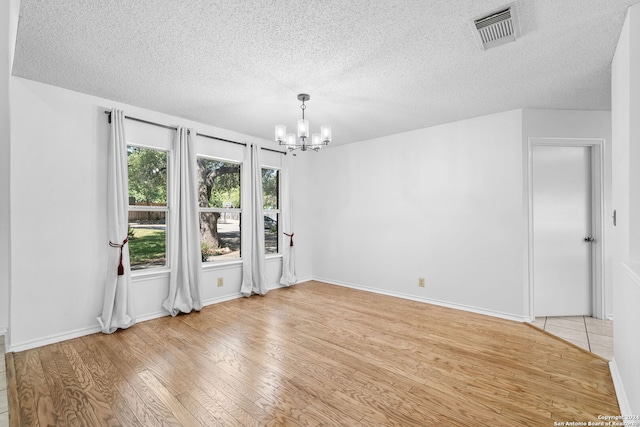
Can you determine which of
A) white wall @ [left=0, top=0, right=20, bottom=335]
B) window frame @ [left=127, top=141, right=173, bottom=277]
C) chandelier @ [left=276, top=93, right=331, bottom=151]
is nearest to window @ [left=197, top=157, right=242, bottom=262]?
window frame @ [left=127, top=141, right=173, bottom=277]

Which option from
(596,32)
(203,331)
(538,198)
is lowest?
(203,331)

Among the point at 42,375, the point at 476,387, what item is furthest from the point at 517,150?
the point at 42,375

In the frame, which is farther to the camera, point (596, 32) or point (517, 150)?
point (517, 150)

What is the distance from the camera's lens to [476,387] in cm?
221

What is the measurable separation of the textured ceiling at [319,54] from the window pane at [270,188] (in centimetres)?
172

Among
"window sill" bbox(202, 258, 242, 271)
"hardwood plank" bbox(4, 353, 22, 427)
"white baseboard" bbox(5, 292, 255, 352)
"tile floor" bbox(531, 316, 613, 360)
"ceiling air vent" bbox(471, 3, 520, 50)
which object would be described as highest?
"ceiling air vent" bbox(471, 3, 520, 50)

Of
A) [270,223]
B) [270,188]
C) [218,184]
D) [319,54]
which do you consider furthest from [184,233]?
[319,54]

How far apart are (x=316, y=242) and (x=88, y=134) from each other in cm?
390

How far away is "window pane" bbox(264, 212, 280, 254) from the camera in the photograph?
5336 millimetres

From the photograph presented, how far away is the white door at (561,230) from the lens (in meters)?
3.72

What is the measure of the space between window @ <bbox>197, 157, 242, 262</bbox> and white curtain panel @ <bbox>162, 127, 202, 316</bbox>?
0.36 metres

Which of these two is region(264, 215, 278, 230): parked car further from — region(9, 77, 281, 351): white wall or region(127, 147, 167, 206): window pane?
region(9, 77, 281, 351): white wall

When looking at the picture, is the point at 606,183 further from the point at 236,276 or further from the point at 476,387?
the point at 236,276

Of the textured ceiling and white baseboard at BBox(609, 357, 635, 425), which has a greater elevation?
the textured ceiling
